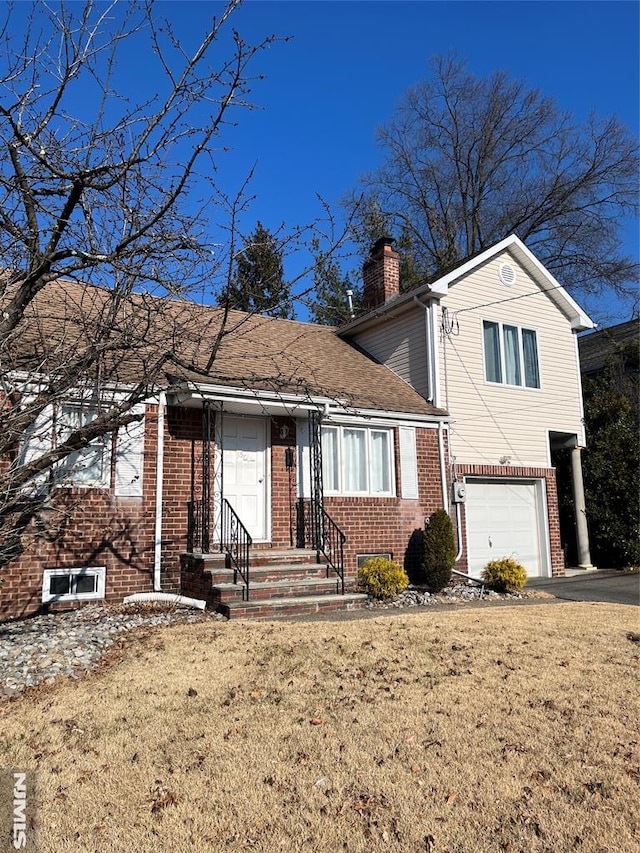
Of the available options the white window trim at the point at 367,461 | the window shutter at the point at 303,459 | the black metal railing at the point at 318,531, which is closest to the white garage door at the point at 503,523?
the white window trim at the point at 367,461

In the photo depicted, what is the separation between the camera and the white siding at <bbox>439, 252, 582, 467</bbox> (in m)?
13.9

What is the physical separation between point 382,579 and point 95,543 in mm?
4273

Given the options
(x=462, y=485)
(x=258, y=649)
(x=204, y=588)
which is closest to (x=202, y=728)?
(x=258, y=649)

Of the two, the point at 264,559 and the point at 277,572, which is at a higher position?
the point at 264,559

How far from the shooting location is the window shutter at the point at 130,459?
9.75 meters

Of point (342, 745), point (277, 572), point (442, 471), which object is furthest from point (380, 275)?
point (342, 745)

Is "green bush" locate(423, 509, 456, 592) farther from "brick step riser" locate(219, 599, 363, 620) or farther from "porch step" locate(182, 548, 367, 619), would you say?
"brick step riser" locate(219, 599, 363, 620)

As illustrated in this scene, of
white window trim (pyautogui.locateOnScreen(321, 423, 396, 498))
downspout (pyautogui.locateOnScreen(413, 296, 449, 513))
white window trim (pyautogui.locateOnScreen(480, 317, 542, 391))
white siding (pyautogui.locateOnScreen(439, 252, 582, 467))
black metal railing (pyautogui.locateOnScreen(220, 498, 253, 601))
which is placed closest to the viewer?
black metal railing (pyautogui.locateOnScreen(220, 498, 253, 601))

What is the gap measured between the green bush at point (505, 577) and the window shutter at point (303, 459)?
3.49 meters

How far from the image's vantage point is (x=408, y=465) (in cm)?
1266

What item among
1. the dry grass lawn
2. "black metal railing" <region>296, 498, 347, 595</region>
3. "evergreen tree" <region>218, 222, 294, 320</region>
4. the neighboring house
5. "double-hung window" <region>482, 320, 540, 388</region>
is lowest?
the dry grass lawn

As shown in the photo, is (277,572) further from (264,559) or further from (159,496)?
(159,496)

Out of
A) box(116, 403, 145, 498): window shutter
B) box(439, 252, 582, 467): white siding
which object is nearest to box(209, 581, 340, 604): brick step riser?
box(116, 403, 145, 498): window shutter

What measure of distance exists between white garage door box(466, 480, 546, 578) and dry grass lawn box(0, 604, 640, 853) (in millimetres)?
6618
